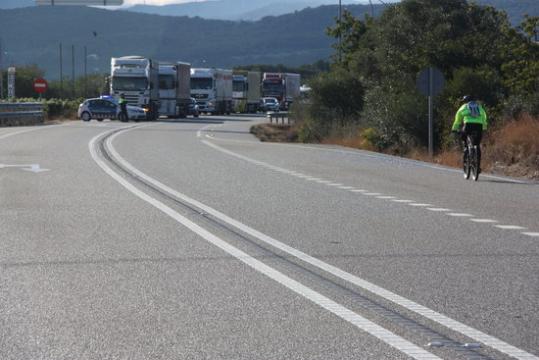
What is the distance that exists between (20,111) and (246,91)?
47925 millimetres

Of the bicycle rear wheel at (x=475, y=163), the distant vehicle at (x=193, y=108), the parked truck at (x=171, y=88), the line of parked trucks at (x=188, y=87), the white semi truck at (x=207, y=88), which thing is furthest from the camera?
the white semi truck at (x=207, y=88)

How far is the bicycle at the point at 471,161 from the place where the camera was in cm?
2261

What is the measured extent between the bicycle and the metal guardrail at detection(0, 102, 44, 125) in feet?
118

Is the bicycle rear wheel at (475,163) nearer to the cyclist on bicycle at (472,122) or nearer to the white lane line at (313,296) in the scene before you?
the cyclist on bicycle at (472,122)

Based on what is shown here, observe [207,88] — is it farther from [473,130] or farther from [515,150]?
[473,130]

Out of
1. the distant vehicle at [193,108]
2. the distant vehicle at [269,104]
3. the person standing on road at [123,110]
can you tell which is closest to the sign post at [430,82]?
the person standing on road at [123,110]

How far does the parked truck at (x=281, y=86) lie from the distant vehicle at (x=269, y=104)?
85cm

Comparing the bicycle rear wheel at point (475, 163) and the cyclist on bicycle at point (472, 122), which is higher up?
the cyclist on bicycle at point (472, 122)

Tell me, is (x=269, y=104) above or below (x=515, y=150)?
below

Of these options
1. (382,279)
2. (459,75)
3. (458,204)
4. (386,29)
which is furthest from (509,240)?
(386,29)

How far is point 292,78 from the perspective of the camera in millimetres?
110312

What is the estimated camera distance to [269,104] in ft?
353

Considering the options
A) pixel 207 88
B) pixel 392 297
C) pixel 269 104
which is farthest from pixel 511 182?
pixel 269 104

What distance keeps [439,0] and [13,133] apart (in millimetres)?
17286
